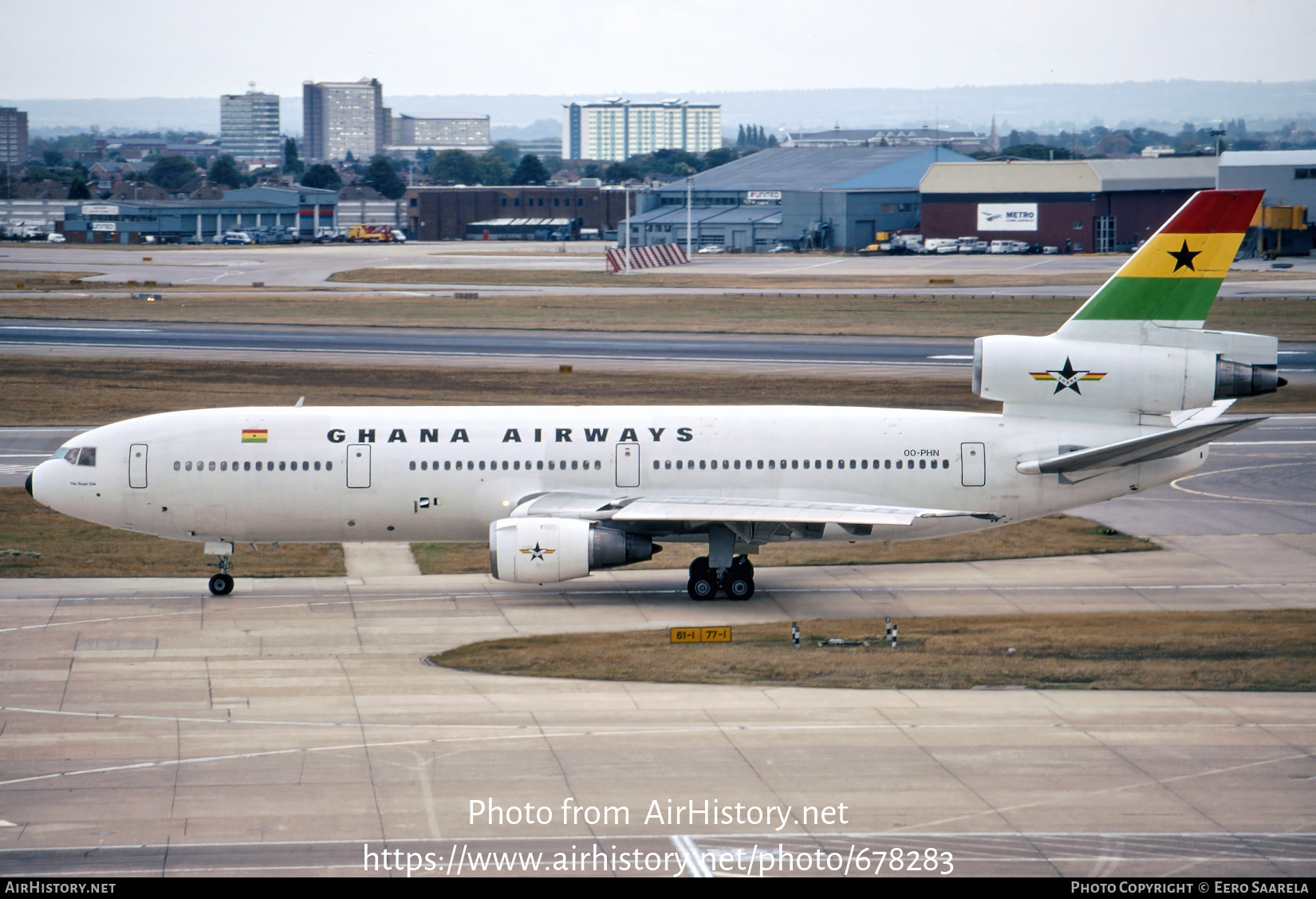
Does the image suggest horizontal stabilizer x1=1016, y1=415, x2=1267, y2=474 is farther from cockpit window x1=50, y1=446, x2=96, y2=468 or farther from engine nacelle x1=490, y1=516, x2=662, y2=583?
cockpit window x1=50, y1=446, x2=96, y2=468

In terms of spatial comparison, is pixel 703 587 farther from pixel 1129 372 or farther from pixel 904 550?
pixel 1129 372

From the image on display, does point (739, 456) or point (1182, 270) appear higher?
point (1182, 270)

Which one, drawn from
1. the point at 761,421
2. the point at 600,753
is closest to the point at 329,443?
the point at 761,421

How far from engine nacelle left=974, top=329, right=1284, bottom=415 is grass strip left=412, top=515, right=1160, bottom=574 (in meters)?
5.24

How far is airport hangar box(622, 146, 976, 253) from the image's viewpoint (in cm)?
17625

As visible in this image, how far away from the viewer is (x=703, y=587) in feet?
118

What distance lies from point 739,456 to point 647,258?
365 ft

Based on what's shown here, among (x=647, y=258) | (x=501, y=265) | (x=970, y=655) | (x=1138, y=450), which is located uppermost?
(x=647, y=258)

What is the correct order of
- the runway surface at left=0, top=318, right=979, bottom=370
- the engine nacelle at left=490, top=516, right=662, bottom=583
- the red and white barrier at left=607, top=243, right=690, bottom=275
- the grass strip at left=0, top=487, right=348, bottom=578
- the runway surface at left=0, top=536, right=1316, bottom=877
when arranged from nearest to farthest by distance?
the runway surface at left=0, top=536, right=1316, bottom=877
the engine nacelle at left=490, top=516, right=662, bottom=583
the grass strip at left=0, top=487, right=348, bottom=578
the runway surface at left=0, top=318, right=979, bottom=370
the red and white barrier at left=607, top=243, right=690, bottom=275

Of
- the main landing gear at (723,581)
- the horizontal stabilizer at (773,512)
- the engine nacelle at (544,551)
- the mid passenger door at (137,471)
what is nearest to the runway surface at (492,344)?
the main landing gear at (723,581)

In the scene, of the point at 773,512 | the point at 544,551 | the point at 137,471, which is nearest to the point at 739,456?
the point at 773,512

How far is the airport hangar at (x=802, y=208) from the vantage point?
578 feet

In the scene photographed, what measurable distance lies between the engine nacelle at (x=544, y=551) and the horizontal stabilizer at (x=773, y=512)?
1.12 m

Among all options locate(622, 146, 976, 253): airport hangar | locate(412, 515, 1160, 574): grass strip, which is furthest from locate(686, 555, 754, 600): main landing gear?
locate(622, 146, 976, 253): airport hangar
